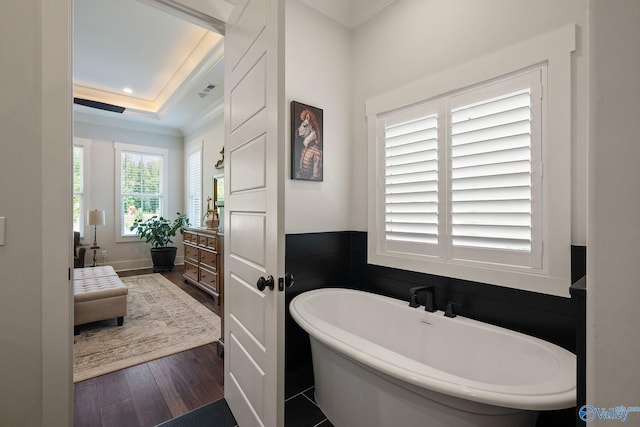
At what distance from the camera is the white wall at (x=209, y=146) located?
491 centimetres

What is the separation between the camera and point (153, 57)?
374 cm

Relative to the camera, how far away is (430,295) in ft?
6.29

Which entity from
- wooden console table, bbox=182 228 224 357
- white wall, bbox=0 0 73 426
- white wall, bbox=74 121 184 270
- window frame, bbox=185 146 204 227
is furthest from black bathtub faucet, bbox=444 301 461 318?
white wall, bbox=74 121 184 270

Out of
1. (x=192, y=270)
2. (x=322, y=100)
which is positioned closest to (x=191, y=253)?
(x=192, y=270)

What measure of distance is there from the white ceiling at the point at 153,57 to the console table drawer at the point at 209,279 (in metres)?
2.67

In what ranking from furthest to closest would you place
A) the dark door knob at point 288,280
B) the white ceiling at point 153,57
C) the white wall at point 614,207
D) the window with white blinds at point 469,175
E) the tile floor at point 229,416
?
the white ceiling at point 153,57 → the tile floor at point 229,416 → the window with white blinds at point 469,175 → the dark door knob at point 288,280 → the white wall at point 614,207

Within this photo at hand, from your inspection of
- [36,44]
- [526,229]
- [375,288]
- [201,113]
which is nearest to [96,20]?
[201,113]

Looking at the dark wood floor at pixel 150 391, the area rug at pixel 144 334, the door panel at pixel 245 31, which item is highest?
the door panel at pixel 245 31

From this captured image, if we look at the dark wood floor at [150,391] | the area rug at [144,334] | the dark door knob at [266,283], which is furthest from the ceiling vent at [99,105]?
the dark door knob at [266,283]

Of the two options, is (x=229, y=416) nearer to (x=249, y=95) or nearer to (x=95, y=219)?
(x=249, y=95)

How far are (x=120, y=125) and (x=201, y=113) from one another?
1.89 metres

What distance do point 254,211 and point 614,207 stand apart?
1.31 meters

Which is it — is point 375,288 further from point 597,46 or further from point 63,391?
point 597,46

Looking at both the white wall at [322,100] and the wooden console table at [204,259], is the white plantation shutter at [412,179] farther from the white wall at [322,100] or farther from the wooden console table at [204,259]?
the wooden console table at [204,259]
